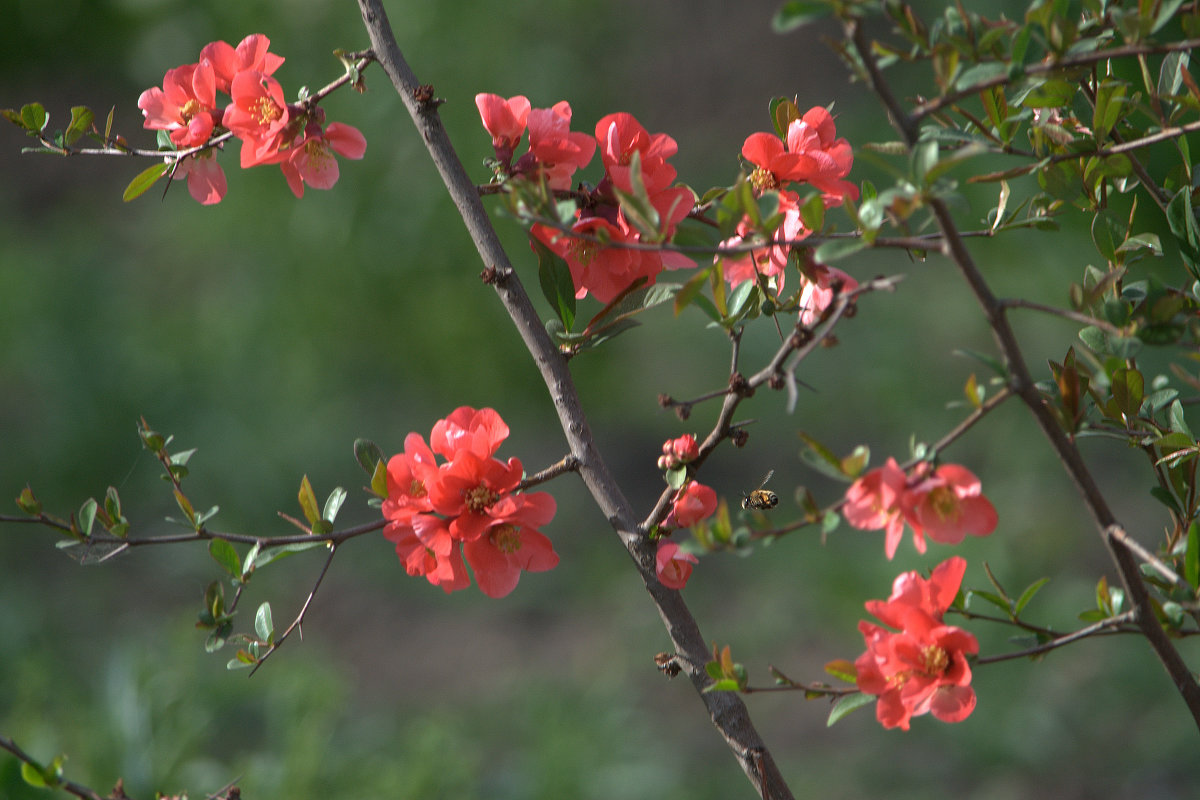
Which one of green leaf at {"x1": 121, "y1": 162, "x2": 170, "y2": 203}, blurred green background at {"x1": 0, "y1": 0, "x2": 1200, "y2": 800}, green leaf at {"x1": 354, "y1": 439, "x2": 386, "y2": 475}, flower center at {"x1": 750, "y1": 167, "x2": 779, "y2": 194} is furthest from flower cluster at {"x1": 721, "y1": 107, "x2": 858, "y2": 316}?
blurred green background at {"x1": 0, "y1": 0, "x2": 1200, "y2": 800}

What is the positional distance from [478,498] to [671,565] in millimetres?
104

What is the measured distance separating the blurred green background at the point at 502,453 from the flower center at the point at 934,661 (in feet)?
3.54

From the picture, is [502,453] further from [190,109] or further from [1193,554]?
[1193,554]

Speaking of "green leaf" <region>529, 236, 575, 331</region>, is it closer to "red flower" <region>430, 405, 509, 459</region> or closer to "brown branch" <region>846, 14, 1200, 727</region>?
"red flower" <region>430, 405, 509, 459</region>

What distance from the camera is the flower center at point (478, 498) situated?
49 centimetres

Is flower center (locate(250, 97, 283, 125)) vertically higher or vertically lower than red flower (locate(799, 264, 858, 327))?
higher

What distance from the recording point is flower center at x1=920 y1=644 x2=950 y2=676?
44 centimetres

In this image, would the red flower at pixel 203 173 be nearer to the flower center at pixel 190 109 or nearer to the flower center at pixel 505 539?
Result: the flower center at pixel 190 109

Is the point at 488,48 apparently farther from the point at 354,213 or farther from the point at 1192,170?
the point at 1192,170

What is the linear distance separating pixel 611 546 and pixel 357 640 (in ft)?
Result: 2.08

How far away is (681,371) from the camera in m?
3.01

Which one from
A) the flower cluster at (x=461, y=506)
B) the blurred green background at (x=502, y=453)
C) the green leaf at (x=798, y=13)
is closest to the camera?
the green leaf at (x=798, y=13)

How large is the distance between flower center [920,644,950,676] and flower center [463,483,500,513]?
21cm

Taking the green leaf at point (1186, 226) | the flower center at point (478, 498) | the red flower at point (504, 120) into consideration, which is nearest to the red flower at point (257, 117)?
the red flower at point (504, 120)
